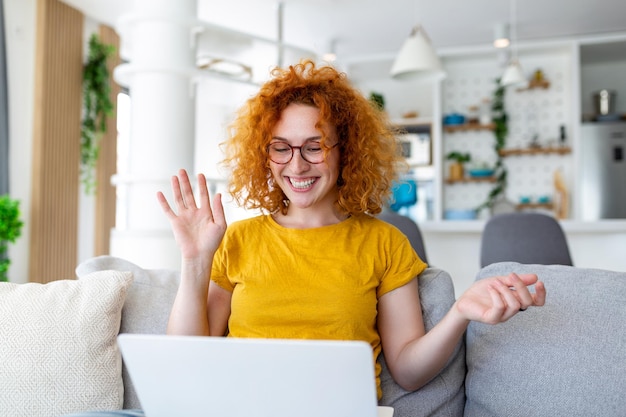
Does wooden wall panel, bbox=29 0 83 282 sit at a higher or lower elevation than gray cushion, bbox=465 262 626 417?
higher

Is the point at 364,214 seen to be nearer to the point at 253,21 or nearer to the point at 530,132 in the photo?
the point at 253,21

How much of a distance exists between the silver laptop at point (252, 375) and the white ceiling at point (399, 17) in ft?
16.3

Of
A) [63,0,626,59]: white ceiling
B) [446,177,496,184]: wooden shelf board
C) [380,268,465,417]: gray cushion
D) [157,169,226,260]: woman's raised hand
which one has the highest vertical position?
[63,0,626,59]: white ceiling

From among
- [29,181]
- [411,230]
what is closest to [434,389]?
[411,230]

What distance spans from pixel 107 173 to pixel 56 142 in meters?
0.76

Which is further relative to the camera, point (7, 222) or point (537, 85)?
point (537, 85)

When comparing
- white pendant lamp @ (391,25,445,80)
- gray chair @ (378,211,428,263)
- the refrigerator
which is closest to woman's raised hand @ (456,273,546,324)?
gray chair @ (378,211,428,263)

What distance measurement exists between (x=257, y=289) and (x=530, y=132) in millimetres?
5956

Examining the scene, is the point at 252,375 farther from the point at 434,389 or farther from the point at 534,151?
the point at 534,151

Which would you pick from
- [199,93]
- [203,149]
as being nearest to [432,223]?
[199,93]

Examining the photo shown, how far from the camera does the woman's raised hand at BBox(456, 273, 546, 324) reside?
3.55 feet

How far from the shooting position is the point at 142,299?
1.58 metres

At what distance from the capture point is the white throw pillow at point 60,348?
135 centimetres

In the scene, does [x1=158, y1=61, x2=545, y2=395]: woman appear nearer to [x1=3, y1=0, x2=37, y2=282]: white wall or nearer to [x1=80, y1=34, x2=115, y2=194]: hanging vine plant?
[x1=3, y1=0, x2=37, y2=282]: white wall
